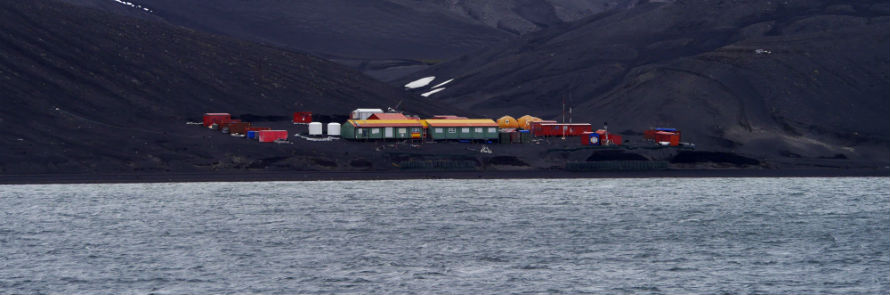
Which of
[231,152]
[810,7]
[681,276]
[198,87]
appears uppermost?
[810,7]

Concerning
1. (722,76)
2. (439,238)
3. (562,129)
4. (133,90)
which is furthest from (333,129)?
(722,76)

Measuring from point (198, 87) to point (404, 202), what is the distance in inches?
1668

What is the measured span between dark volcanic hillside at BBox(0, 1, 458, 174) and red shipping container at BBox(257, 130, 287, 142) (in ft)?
10.6

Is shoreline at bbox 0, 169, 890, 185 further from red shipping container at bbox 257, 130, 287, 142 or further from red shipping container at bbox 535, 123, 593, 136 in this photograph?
red shipping container at bbox 535, 123, 593, 136

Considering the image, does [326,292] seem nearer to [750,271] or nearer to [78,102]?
[750,271]

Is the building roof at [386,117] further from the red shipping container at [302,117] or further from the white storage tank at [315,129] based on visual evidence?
the red shipping container at [302,117]

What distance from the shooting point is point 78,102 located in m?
91.7

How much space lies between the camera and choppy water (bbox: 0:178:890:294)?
4409 cm

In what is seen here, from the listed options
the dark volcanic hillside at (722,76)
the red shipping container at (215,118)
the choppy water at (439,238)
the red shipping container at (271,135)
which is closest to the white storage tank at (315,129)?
the red shipping container at (271,135)

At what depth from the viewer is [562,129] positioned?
101062mm

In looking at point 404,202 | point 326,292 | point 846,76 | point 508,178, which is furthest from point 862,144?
point 326,292

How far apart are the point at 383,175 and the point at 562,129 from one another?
25.5m

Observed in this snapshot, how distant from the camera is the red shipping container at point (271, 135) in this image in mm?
88562

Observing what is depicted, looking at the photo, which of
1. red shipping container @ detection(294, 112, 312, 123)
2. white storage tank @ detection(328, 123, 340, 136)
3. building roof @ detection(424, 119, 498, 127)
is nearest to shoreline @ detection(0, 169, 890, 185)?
building roof @ detection(424, 119, 498, 127)
